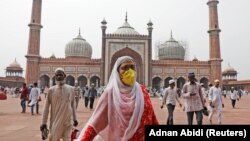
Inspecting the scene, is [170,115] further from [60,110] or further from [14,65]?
[14,65]

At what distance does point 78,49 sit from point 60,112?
33.3 meters

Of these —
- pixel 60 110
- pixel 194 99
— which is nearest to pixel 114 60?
pixel 194 99

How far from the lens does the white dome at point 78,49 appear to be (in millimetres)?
36562

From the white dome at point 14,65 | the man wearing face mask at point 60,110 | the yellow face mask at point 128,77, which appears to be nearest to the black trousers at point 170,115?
the man wearing face mask at point 60,110

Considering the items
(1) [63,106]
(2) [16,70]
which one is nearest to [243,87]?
(2) [16,70]

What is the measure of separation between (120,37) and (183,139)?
30.0 meters

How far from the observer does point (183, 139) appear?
196 centimetres

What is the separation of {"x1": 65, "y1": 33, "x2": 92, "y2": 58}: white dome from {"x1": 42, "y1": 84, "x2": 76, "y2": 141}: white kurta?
33000 mm

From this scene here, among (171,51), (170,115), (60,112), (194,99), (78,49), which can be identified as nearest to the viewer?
(60,112)

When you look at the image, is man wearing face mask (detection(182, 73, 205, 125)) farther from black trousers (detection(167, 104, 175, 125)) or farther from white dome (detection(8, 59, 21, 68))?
white dome (detection(8, 59, 21, 68))

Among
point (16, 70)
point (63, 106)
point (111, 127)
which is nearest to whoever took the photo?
point (111, 127)

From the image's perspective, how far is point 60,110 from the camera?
3.79m

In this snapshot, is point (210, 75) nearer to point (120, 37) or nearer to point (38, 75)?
point (120, 37)

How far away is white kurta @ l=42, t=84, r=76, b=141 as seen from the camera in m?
3.73
